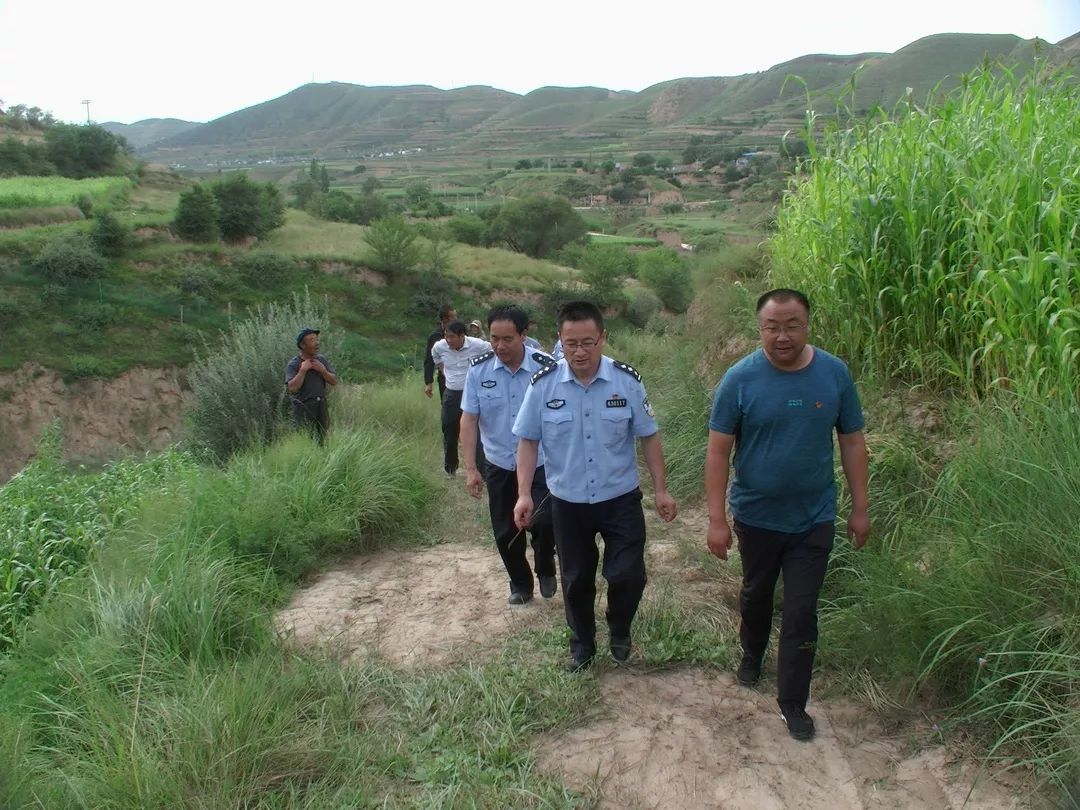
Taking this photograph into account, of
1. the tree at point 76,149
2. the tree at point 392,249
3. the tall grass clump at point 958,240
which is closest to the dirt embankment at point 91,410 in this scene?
the tree at point 392,249

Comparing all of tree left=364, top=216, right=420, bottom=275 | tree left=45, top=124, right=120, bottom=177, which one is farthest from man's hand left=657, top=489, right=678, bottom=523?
tree left=45, top=124, right=120, bottom=177

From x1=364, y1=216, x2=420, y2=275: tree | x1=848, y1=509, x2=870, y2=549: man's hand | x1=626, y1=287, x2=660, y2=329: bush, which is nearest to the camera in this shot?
x1=848, y1=509, x2=870, y2=549: man's hand

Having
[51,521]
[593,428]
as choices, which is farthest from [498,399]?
[51,521]

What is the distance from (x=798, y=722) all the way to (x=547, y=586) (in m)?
1.96

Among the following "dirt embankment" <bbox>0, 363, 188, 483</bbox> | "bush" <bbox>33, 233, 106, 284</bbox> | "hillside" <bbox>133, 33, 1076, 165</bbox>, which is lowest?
"dirt embankment" <bbox>0, 363, 188, 483</bbox>

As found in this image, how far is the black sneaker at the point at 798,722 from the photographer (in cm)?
320

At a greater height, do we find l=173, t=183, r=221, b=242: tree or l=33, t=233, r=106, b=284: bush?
l=173, t=183, r=221, b=242: tree

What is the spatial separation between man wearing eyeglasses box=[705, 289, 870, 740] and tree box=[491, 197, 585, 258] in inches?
2192

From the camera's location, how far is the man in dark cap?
26.1ft

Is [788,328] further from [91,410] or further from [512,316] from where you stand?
[91,410]

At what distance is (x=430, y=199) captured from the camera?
2906 inches

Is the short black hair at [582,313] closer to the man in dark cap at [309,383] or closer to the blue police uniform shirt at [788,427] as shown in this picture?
the blue police uniform shirt at [788,427]

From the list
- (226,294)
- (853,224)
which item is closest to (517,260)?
(226,294)

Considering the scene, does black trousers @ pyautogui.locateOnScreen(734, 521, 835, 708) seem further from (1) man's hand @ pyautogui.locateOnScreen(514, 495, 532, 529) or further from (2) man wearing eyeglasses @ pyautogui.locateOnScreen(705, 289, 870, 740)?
(1) man's hand @ pyautogui.locateOnScreen(514, 495, 532, 529)
